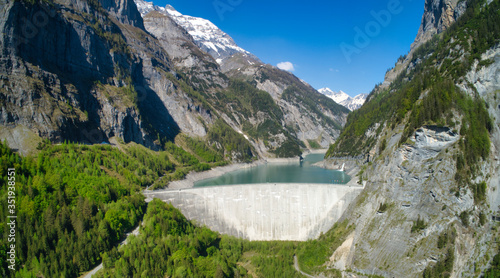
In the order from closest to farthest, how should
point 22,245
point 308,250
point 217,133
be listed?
point 22,245, point 308,250, point 217,133

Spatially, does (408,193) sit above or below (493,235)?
above

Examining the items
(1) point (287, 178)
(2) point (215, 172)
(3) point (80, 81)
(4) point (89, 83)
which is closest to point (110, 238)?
(1) point (287, 178)

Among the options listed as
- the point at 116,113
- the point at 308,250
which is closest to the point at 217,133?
the point at 116,113

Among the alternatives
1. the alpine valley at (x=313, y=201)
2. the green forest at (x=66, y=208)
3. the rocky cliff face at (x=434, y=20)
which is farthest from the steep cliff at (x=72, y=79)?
the rocky cliff face at (x=434, y=20)

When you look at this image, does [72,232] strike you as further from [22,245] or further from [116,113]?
[116,113]

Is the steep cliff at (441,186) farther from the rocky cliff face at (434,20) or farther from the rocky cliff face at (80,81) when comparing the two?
the rocky cliff face at (80,81)

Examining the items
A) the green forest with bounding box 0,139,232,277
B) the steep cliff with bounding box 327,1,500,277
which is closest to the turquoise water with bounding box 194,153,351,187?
the green forest with bounding box 0,139,232,277

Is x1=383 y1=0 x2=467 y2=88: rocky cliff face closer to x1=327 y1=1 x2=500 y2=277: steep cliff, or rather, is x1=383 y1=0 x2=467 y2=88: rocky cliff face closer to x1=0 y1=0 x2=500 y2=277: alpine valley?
x1=0 y1=0 x2=500 y2=277: alpine valley
